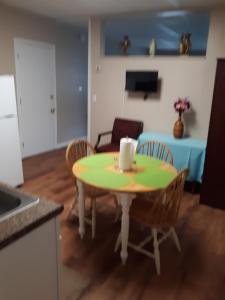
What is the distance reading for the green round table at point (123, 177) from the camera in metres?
2.11

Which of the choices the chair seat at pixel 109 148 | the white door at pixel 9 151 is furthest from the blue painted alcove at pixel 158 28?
the white door at pixel 9 151

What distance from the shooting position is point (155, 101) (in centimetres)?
429

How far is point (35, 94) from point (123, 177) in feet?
10.9

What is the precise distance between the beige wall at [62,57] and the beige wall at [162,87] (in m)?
0.97

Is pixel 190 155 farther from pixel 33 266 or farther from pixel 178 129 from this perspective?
pixel 33 266

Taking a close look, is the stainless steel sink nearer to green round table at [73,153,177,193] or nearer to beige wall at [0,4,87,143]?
green round table at [73,153,177,193]

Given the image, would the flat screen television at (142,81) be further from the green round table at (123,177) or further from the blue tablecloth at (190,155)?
the green round table at (123,177)

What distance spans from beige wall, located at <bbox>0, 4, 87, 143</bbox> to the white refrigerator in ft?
3.81

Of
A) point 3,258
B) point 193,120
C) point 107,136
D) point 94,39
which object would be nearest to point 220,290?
point 3,258

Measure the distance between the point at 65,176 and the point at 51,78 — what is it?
6.97 ft

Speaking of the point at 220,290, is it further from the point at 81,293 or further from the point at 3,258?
the point at 3,258

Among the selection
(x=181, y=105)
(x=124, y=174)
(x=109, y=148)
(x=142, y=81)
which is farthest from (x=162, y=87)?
(x=124, y=174)

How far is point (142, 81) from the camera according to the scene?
4191 millimetres

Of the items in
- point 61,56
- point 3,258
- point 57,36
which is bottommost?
point 3,258
